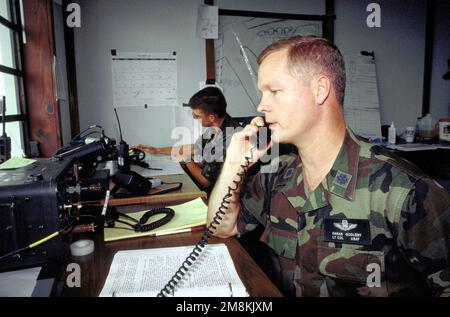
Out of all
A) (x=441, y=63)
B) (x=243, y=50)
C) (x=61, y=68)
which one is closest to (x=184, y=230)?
(x=61, y=68)

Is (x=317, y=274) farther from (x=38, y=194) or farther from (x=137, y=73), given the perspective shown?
(x=137, y=73)

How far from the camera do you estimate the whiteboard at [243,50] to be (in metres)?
3.25

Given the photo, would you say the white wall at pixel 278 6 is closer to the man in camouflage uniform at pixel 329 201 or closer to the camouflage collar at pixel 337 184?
the man in camouflage uniform at pixel 329 201

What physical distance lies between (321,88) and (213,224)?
0.54 m

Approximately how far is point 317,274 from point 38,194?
767 millimetres

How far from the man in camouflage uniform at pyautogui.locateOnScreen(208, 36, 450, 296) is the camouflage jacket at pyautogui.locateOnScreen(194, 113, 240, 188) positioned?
107 cm

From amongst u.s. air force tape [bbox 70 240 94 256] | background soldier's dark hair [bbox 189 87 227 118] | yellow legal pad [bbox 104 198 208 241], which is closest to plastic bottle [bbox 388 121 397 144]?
background soldier's dark hair [bbox 189 87 227 118]

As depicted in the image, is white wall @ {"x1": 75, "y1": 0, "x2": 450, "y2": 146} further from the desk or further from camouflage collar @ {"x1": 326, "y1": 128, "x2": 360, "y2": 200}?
camouflage collar @ {"x1": 326, "y1": 128, "x2": 360, "y2": 200}

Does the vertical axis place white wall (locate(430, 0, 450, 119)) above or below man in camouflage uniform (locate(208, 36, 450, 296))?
above

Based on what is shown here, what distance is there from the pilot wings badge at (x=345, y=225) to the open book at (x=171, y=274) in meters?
0.32

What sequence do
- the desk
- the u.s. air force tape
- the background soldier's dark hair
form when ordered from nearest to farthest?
1. the u.s. air force tape
2. the desk
3. the background soldier's dark hair

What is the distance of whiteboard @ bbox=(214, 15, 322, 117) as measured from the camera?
128 inches

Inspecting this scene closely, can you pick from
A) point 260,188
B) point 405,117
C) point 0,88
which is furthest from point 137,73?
point 405,117

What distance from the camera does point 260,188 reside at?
1205 mm
